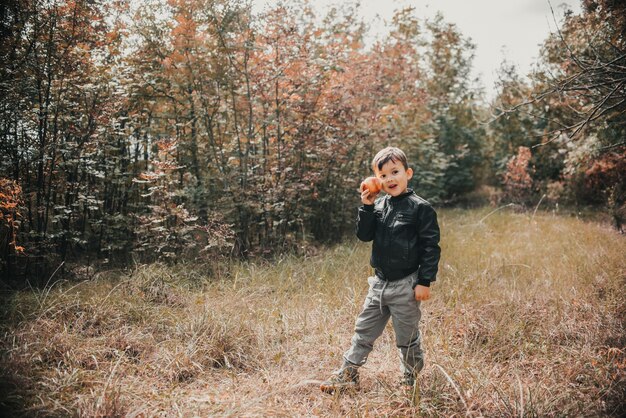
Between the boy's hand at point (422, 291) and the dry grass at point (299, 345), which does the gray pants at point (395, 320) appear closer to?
the boy's hand at point (422, 291)

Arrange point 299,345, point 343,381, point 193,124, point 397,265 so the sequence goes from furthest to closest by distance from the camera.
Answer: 1. point 193,124
2. point 299,345
3. point 343,381
4. point 397,265

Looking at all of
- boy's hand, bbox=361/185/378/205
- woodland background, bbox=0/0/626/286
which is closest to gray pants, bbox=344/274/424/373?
boy's hand, bbox=361/185/378/205

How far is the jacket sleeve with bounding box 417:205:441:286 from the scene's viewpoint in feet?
7.79

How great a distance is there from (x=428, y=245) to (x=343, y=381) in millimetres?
1105

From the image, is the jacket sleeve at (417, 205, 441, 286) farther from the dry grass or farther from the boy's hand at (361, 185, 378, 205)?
the dry grass

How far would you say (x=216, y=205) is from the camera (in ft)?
18.1

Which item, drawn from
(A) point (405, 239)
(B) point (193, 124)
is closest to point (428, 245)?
(A) point (405, 239)

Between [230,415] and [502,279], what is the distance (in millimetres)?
3537

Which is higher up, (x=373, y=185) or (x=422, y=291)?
(x=373, y=185)

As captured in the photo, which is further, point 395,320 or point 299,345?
point 299,345

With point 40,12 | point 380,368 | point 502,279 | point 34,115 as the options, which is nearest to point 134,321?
point 380,368

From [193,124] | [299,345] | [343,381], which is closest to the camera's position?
[343,381]

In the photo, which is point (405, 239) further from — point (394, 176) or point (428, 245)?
point (394, 176)

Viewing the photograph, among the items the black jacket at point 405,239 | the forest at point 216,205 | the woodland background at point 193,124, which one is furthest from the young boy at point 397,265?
the woodland background at point 193,124
